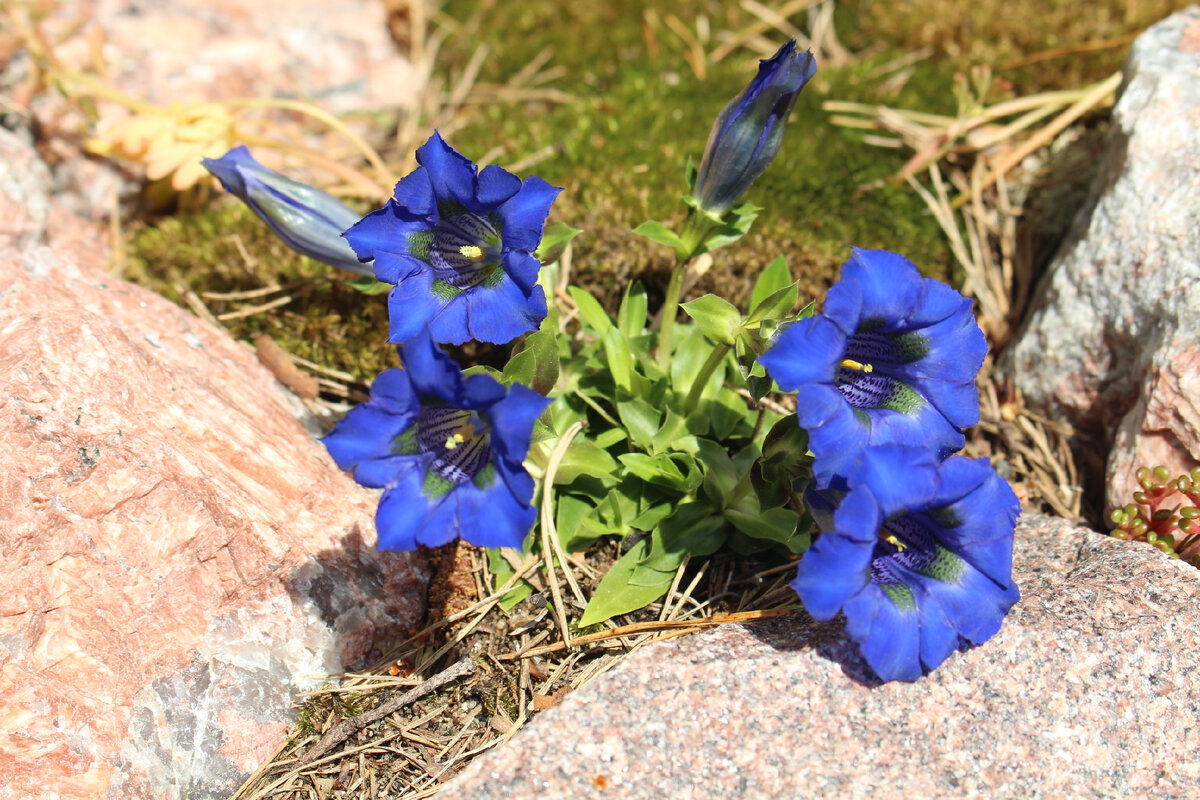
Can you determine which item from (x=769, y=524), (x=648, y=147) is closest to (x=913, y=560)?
(x=769, y=524)

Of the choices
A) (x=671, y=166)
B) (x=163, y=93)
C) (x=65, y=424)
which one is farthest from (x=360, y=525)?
(x=163, y=93)

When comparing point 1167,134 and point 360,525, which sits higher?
point 1167,134

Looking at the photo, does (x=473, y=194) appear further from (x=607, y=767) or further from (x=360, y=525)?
(x=607, y=767)

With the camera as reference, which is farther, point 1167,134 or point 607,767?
point 1167,134

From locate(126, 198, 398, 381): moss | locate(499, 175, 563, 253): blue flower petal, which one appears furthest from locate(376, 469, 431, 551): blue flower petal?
locate(126, 198, 398, 381): moss

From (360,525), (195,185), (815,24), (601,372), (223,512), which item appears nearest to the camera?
(223,512)

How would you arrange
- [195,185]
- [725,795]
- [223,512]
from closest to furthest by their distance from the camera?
[725,795] → [223,512] → [195,185]

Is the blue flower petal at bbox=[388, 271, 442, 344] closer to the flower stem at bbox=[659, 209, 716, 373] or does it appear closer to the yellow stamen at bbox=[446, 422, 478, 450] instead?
the yellow stamen at bbox=[446, 422, 478, 450]
